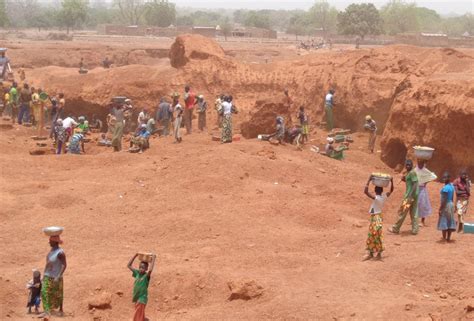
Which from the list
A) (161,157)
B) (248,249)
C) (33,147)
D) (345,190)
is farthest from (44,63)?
(248,249)

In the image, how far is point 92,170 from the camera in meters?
17.8

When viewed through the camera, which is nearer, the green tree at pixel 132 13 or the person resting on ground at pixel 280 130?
the person resting on ground at pixel 280 130

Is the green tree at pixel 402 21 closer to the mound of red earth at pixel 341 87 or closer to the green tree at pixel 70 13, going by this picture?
the green tree at pixel 70 13

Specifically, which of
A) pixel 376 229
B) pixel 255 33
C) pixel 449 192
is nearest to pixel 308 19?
pixel 255 33

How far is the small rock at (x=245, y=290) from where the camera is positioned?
33.4 feet

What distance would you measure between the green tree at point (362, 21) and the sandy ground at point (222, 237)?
4498 cm

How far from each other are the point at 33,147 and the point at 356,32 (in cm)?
4668

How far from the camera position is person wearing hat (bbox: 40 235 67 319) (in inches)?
384

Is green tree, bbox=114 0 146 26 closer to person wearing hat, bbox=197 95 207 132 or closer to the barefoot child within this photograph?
person wearing hat, bbox=197 95 207 132

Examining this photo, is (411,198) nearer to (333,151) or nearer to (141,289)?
(141,289)

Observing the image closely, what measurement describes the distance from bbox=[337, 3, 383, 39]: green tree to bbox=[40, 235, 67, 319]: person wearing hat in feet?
185

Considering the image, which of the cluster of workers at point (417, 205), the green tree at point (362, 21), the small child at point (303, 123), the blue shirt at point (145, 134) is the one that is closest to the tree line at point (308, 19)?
the green tree at point (362, 21)

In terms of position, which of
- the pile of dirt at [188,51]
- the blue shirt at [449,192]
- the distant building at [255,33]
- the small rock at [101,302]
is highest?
the pile of dirt at [188,51]

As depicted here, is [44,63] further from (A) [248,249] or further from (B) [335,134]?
(A) [248,249]
